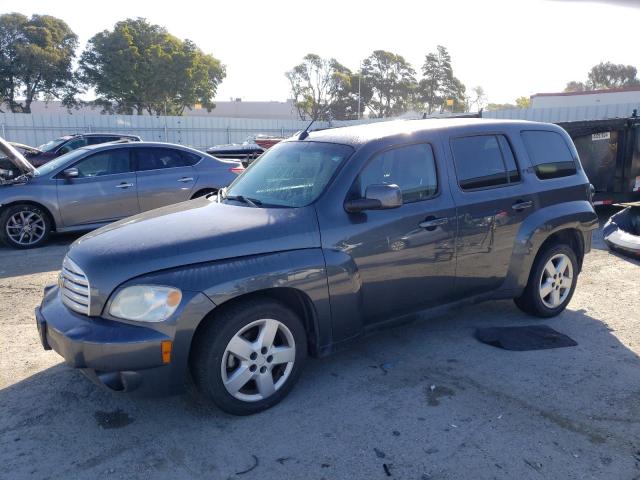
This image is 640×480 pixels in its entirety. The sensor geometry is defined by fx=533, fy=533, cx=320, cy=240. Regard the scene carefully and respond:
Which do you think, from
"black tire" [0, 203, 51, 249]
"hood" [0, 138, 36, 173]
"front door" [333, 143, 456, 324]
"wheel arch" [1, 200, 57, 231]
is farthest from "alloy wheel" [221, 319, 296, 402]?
"hood" [0, 138, 36, 173]

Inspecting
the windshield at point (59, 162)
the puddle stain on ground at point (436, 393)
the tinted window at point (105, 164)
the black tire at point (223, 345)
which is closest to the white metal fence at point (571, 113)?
the tinted window at point (105, 164)

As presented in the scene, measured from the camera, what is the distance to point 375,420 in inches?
134

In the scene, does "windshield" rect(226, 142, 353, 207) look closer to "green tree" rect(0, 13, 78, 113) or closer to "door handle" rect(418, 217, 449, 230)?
"door handle" rect(418, 217, 449, 230)

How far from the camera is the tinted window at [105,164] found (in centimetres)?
848

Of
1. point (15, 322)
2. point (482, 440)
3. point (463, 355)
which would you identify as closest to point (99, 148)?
point (15, 322)

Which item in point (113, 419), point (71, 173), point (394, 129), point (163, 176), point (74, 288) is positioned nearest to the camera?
point (74, 288)

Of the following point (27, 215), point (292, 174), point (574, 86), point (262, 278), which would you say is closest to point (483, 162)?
point (292, 174)

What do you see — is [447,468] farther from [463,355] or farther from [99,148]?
[99,148]

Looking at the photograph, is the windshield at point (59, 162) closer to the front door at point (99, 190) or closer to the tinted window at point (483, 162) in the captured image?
the front door at point (99, 190)

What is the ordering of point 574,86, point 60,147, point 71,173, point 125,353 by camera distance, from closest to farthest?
point 125,353 → point 71,173 → point 60,147 → point 574,86

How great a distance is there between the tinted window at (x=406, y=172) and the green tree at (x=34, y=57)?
48.6 m

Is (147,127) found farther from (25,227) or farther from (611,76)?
(611,76)

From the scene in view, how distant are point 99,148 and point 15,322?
13.8ft

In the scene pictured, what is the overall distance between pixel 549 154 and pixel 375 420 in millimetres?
3156
